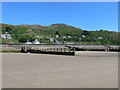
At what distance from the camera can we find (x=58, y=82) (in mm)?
6809

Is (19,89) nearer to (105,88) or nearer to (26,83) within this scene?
(26,83)

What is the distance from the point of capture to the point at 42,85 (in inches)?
249

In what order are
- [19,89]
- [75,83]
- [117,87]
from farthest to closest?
[75,83]
[117,87]
[19,89]

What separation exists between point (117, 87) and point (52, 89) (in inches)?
109

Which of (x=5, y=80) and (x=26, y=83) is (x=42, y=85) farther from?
(x=5, y=80)

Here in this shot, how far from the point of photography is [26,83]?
259 inches

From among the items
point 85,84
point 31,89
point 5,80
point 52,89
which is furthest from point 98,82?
point 5,80

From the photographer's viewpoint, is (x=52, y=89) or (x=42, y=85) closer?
(x=52, y=89)

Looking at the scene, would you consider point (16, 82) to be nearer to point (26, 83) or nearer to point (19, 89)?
point (26, 83)

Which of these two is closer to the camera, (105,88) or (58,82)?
(105,88)

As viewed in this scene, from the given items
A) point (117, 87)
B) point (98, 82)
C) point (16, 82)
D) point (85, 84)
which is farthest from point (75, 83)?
point (16, 82)

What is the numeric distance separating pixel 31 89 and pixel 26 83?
0.80 meters

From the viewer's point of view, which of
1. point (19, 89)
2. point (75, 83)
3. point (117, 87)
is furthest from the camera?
point (75, 83)

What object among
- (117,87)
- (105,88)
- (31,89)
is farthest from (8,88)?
(117,87)
